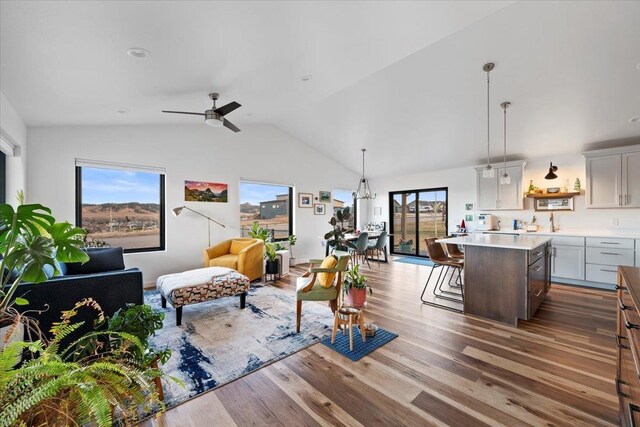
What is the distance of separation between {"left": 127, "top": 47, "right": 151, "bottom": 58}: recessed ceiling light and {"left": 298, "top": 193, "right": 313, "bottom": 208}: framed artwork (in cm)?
443

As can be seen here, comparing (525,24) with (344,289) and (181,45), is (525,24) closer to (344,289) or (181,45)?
(181,45)

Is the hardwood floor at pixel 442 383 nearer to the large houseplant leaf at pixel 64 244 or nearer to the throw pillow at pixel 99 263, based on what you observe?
the large houseplant leaf at pixel 64 244

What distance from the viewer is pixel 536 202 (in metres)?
5.23

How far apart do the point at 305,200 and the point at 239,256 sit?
2608 mm

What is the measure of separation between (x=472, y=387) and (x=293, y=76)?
3246 mm

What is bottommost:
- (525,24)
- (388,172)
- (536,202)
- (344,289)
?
(344,289)

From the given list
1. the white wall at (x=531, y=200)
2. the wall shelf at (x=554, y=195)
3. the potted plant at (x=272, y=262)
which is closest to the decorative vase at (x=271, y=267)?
the potted plant at (x=272, y=262)

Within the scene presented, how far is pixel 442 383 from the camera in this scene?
1914mm

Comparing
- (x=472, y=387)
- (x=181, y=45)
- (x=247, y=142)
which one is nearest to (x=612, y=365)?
(x=472, y=387)

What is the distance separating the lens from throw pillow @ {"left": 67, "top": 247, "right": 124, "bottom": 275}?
3020 mm

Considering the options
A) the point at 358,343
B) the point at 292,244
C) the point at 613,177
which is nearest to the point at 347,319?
the point at 358,343

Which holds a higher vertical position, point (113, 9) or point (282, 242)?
point (113, 9)

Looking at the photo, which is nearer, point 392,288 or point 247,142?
point 392,288

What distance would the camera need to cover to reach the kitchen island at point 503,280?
279 centimetres
